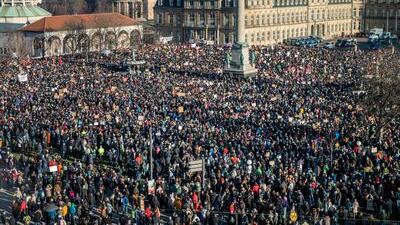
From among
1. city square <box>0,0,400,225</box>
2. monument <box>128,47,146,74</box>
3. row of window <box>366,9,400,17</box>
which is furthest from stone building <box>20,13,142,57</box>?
row of window <box>366,9,400,17</box>

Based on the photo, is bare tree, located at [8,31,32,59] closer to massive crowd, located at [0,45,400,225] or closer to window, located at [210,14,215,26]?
massive crowd, located at [0,45,400,225]

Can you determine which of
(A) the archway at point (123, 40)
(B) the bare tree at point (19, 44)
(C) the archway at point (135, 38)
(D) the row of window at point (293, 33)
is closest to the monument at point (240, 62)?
(C) the archway at point (135, 38)

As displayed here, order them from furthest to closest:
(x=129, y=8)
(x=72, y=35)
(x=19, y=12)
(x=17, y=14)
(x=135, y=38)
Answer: (x=129, y=8)
(x=19, y=12)
(x=17, y=14)
(x=135, y=38)
(x=72, y=35)

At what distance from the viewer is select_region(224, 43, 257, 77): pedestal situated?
6906 centimetres

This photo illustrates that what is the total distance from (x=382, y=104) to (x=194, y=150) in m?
12.2

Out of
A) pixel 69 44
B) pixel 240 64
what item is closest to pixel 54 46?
pixel 69 44

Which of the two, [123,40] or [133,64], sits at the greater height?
[123,40]

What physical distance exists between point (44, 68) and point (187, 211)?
45359 millimetres

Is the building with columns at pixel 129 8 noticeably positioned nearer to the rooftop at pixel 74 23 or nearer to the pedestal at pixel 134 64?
the rooftop at pixel 74 23

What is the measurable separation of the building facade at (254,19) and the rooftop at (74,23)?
44.2 ft

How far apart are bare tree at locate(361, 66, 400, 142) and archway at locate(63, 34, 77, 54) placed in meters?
53.9

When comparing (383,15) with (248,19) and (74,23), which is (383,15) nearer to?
(248,19)

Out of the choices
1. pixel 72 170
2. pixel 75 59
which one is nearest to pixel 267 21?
pixel 75 59

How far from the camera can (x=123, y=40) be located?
98.6 m
